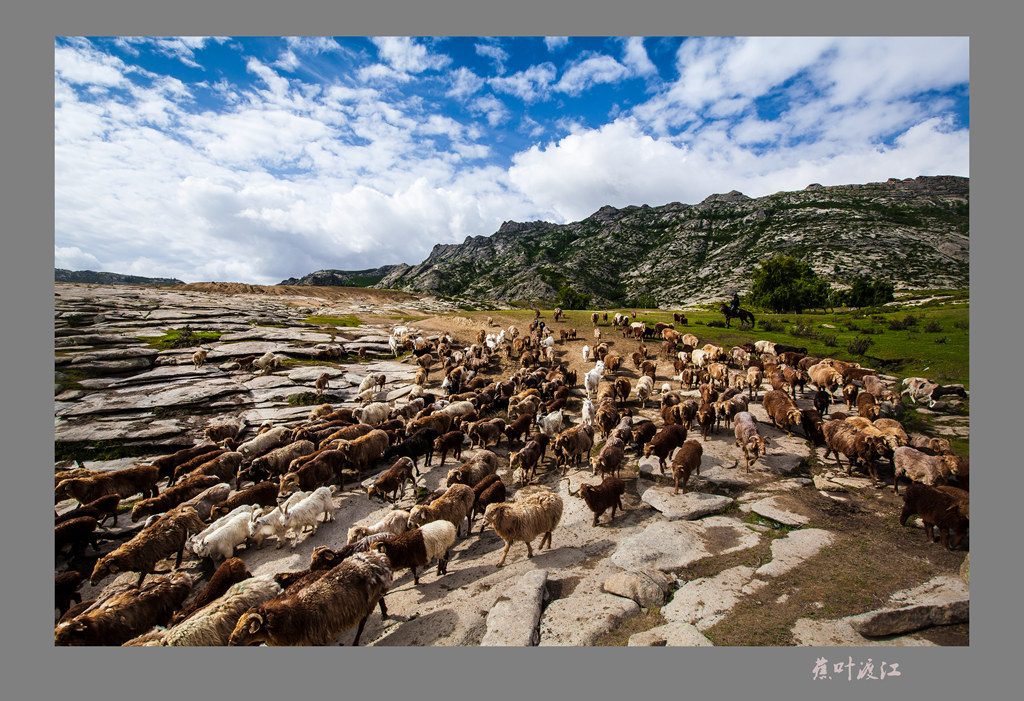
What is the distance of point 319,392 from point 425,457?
12306mm

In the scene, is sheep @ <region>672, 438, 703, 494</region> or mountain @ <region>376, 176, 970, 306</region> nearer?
sheep @ <region>672, 438, 703, 494</region>

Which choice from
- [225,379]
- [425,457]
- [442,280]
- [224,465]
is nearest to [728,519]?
[425,457]

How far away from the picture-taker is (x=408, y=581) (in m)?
8.64

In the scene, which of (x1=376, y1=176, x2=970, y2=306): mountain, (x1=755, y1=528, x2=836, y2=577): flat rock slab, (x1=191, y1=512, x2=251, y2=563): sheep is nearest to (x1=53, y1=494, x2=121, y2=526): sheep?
(x1=191, y1=512, x2=251, y2=563): sheep

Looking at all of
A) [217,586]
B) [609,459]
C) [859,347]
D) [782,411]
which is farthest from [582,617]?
[859,347]

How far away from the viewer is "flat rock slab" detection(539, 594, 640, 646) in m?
5.82

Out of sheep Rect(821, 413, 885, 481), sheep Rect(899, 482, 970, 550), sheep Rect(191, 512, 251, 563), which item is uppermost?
sheep Rect(821, 413, 885, 481)

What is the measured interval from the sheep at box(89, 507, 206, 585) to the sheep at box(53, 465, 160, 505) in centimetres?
449

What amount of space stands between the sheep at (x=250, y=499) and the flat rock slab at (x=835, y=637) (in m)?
13.3

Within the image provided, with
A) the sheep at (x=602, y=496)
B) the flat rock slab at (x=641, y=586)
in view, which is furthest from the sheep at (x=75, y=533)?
the flat rock slab at (x=641, y=586)

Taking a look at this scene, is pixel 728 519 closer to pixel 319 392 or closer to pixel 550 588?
pixel 550 588

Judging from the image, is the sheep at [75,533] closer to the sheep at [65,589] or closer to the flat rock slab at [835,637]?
the sheep at [65,589]

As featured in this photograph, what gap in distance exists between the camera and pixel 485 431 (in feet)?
50.9

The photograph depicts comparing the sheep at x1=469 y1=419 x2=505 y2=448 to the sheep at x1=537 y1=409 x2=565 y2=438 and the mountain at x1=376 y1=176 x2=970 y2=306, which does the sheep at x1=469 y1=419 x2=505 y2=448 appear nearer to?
the sheep at x1=537 y1=409 x2=565 y2=438
